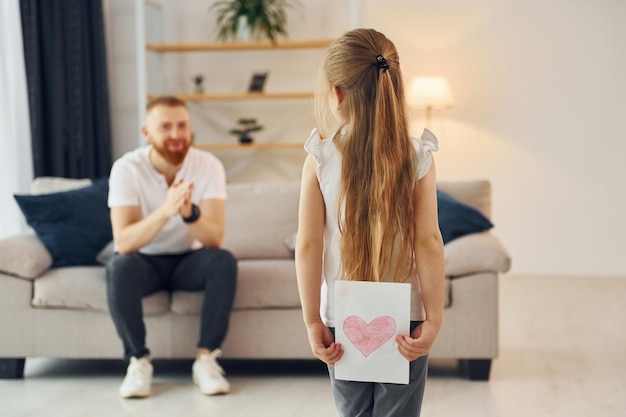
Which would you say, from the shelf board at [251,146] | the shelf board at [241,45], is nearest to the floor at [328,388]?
the shelf board at [251,146]

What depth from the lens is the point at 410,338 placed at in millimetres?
1651

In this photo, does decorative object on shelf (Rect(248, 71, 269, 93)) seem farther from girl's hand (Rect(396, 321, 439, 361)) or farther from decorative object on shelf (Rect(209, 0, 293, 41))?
girl's hand (Rect(396, 321, 439, 361))

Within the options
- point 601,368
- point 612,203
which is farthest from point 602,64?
point 601,368

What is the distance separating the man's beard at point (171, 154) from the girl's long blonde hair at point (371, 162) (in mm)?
1678

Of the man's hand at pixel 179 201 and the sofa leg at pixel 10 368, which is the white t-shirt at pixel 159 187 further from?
the sofa leg at pixel 10 368

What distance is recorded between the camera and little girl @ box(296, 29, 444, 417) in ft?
5.41

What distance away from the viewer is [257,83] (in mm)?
5652

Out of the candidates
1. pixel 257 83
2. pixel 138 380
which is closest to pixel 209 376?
pixel 138 380

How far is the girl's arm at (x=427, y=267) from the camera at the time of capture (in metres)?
1.66

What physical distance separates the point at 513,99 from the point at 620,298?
1461mm

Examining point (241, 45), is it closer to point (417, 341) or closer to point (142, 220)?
point (142, 220)

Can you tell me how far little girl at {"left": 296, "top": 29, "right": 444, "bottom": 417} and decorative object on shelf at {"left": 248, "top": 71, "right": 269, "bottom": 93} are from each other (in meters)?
3.98

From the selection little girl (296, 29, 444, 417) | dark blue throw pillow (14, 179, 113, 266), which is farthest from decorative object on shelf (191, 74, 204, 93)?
little girl (296, 29, 444, 417)

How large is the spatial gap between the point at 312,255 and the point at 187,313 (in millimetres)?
1713
